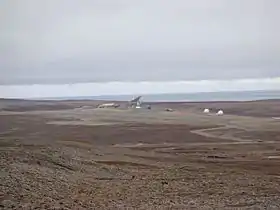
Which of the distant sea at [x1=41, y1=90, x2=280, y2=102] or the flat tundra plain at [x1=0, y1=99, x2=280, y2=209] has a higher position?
the distant sea at [x1=41, y1=90, x2=280, y2=102]

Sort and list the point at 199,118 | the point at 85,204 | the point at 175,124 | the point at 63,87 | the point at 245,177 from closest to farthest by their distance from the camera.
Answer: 1. the point at 85,204
2. the point at 245,177
3. the point at 63,87
4. the point at 175,124
5. the point at 199,118

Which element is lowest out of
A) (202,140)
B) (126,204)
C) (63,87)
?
(126,204)

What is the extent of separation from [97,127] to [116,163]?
0.60 metres

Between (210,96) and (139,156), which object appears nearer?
(139,156)

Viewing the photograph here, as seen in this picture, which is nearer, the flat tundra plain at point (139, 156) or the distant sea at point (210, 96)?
the flat tundra plain at point (139, 156)

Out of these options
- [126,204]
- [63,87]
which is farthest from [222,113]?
[126,204]

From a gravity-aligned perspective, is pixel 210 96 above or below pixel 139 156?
above

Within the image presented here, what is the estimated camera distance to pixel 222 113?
686cm

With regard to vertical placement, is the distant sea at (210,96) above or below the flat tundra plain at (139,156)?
above

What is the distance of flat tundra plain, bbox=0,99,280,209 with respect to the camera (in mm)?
4543

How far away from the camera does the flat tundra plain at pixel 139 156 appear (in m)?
4.54

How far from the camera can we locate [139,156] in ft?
19.1

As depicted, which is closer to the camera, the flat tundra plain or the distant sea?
the flat tundra plain

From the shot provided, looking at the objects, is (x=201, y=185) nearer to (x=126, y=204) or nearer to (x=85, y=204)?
(x=126, y=204)
